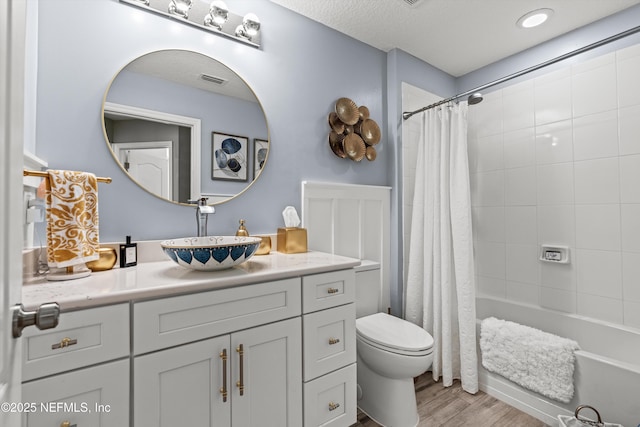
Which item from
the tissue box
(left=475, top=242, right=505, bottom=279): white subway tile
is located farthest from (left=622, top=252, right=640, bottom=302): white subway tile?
the tissue box

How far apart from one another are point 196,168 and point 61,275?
0.72 m

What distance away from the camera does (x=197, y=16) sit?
61.0 inches

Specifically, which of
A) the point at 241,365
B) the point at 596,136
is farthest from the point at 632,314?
the point at 241,365

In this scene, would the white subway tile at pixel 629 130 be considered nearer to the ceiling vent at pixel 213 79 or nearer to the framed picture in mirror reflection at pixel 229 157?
the framed picture in mirror reflection at pixel 229 157

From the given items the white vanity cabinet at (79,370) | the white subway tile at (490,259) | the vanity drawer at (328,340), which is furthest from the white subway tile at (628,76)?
the white vanity cabinet at (79,370)

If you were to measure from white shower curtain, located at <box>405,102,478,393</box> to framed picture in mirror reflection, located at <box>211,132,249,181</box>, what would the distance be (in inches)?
51.1

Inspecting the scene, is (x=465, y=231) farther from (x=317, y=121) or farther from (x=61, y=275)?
(x=61, y=275)

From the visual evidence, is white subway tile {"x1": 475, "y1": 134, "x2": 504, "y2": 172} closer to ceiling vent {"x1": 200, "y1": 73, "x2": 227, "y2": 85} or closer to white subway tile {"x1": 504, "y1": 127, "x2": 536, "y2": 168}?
white subway tile {"x1": 504, "y1": 127, "x2": 536, "y2": 168}

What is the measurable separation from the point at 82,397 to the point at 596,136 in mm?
2941

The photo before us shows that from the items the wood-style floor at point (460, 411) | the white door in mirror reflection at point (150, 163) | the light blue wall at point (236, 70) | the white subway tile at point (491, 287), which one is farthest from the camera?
the white subway tile at point (491, 287)

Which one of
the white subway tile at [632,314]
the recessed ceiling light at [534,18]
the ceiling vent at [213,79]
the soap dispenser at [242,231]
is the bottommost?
the white subway tile at [632,314]

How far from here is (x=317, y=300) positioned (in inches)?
51.8

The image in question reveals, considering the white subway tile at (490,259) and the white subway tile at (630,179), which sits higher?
the white subway tile at (630,179)

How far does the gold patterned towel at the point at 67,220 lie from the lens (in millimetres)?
1054
